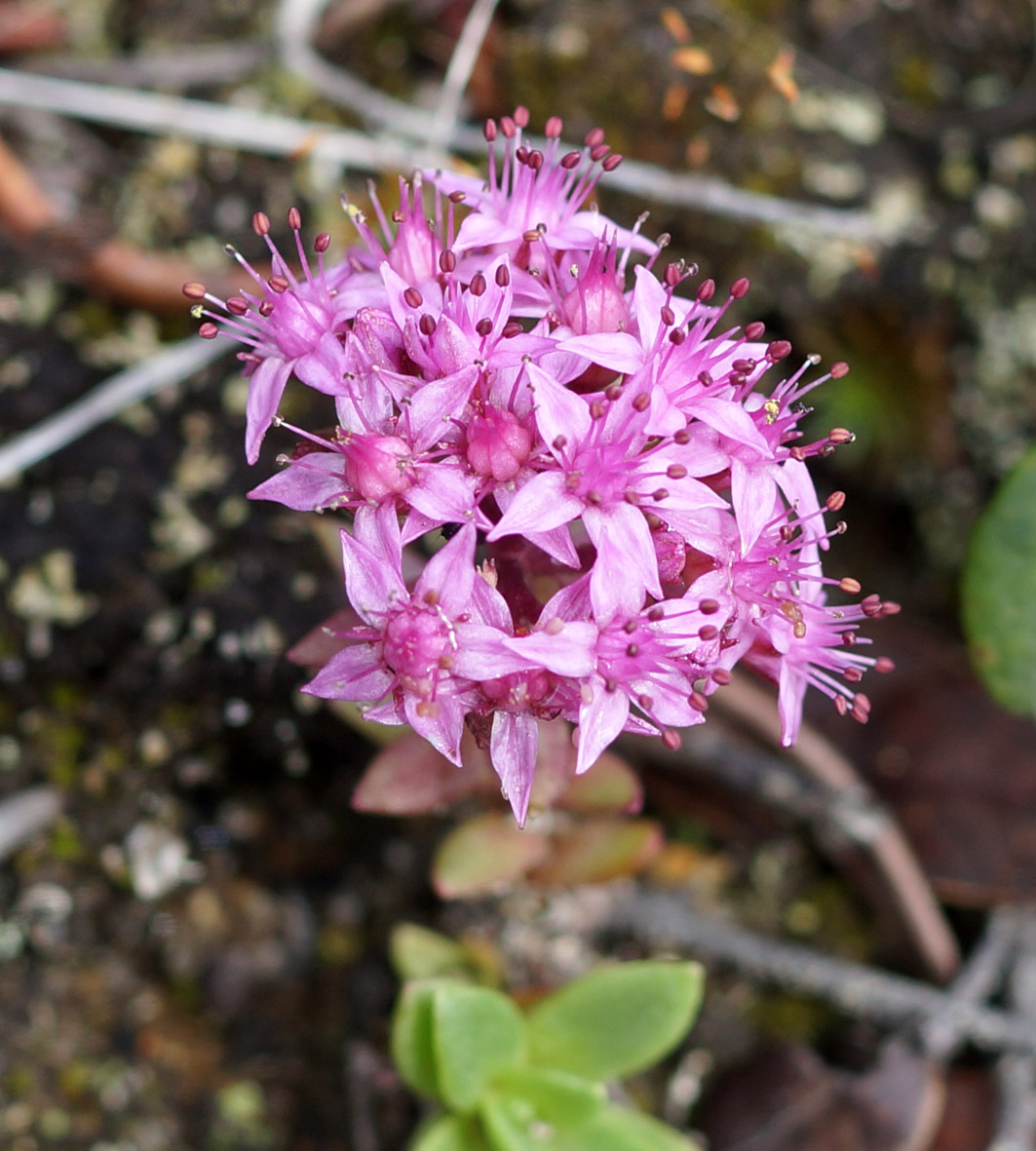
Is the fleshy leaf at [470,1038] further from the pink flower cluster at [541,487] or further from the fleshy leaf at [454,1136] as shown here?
the pink flower cluster at [541,487]

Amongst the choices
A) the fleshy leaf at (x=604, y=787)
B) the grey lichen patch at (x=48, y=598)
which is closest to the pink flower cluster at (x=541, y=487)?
the fleshy leaf at (x=604, y=787)

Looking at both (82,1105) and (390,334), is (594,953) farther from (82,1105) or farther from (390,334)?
(390,334)

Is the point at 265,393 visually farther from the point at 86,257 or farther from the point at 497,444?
the point at 86,257

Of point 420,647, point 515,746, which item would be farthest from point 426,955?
point 420,647

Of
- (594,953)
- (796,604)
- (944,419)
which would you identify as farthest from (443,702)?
(944,419)

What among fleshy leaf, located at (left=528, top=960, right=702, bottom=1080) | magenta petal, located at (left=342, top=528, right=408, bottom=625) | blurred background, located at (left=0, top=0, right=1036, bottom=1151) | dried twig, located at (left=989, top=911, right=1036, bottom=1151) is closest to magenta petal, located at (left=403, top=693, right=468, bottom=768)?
magenta petal, located at (left=342, top=528, right=408, bottom=625)
